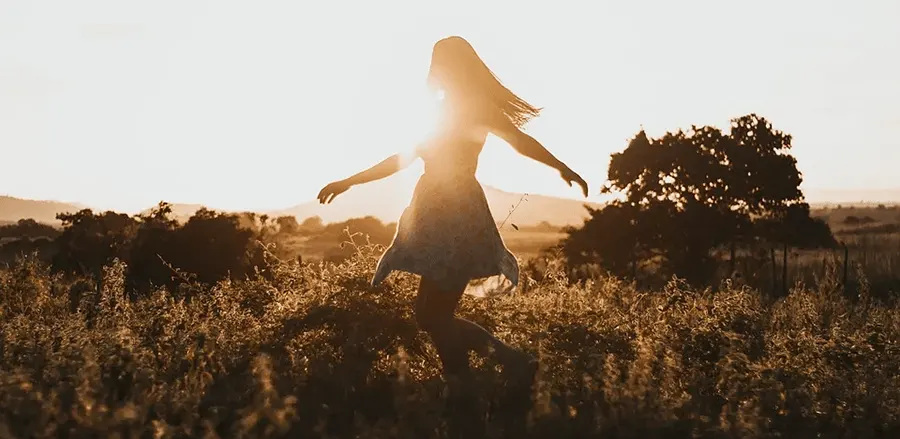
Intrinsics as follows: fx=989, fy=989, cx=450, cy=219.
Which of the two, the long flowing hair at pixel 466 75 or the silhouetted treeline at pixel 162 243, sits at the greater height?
the long flowing hair at pixel 466 75

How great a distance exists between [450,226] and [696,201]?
28.3 m

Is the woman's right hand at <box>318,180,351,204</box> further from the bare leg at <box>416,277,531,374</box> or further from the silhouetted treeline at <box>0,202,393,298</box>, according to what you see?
the silhouetted treeline at <box>0,202,393,298</box>

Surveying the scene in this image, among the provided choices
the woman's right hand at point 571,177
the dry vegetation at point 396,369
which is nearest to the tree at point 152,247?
the dry vegetation at point 396,369

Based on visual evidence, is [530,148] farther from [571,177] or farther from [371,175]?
[371,175]

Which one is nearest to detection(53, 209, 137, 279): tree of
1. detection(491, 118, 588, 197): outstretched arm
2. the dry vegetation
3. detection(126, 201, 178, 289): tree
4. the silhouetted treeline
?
A: the silhouetted treeline

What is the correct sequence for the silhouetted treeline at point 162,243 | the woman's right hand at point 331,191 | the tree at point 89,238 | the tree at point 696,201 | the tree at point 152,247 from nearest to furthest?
the woman's right hand at point 331,191, the tree at point 152,247, the silhouetted treeline at point 162,243, the tree at point 89,238, the tree at point 696,201

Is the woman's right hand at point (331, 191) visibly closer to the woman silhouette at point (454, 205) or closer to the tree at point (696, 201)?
the woman silhouette at point (454, 205)

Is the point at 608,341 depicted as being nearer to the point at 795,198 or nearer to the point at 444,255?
the point at 444,255

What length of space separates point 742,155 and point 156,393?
30.6 m

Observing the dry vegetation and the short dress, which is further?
the short dress

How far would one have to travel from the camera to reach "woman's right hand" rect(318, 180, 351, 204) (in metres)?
5.86

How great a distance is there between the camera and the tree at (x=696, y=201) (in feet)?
107

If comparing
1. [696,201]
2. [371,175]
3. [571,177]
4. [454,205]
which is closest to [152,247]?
[371,175]

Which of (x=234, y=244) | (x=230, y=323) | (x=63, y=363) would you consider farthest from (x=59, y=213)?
(x=63, y=363)
